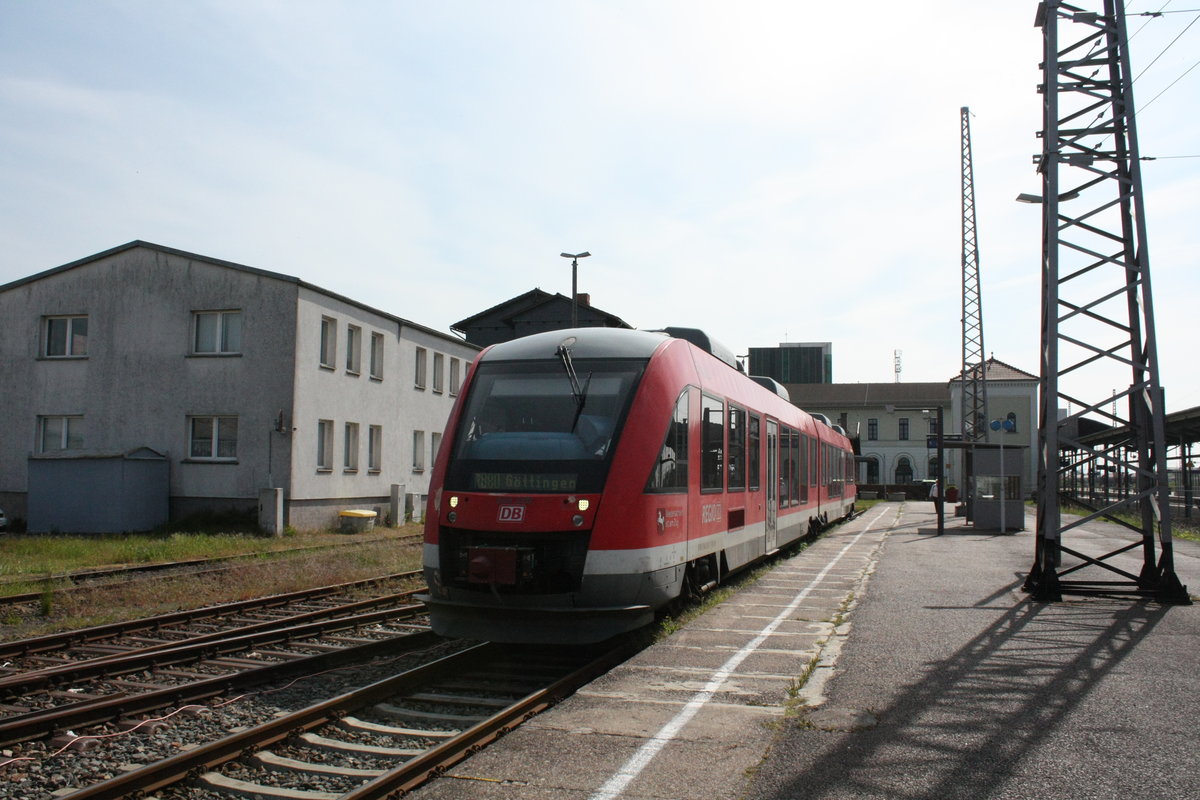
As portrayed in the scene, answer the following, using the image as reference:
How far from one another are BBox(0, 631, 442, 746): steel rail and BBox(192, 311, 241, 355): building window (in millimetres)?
17542

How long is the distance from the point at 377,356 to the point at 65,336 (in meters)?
7.81

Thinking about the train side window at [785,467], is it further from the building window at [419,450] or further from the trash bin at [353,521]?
the building window at [419,450]

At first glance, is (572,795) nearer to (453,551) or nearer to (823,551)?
(453,551)

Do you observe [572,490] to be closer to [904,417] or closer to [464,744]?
[464,744]

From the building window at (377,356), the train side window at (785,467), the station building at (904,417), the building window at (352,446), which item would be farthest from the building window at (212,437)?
the station building at (904,417)

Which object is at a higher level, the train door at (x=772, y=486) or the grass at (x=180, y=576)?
the train door at (x=772, y=486)

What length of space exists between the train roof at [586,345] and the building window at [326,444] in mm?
17210

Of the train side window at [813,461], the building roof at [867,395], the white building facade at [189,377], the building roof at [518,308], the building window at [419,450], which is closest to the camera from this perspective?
the train side window at [813,461]

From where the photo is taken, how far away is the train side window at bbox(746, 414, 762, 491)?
523 inches

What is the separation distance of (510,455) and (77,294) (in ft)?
70.5

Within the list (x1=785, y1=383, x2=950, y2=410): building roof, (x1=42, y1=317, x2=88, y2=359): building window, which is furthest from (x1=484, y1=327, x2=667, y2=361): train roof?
(x1=785, y1=383, x2=950, y2=410): building roof

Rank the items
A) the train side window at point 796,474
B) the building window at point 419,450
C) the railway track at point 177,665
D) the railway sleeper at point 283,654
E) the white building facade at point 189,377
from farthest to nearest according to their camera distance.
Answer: the building window at point 419,450 < the white building facade at point 189,377 < the train side window at point 796,474 < the railway sleeper at point 283,654 < the railway track at point 177,665

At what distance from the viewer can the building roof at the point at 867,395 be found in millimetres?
86500

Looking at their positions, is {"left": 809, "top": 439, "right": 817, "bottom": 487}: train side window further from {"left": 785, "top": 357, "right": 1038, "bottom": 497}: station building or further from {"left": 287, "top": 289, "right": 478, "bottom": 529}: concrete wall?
{"left": 785, "top": 357, "right": 1038, "bottom": 497}: station building
